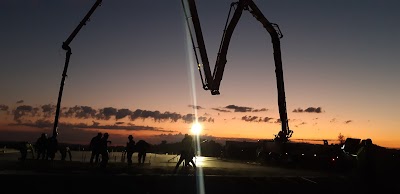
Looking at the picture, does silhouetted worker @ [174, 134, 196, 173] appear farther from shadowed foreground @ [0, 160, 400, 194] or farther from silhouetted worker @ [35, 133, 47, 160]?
silhouetted worker @ [35, 133, 47, 160]

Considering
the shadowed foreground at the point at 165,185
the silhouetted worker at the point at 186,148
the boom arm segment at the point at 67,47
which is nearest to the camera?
the shadowed foreground at the point at 165,185

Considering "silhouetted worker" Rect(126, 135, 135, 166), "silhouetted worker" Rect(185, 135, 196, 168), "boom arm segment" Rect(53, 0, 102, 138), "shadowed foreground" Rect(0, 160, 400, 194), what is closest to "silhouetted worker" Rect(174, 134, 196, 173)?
"silhouetted worker" Rect(185, 135, 196, 168)

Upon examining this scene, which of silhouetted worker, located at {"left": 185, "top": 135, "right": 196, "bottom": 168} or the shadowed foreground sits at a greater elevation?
silhouetted worker, located at {"left": 185, "top": 135, "right": 196, "bottom": 168}

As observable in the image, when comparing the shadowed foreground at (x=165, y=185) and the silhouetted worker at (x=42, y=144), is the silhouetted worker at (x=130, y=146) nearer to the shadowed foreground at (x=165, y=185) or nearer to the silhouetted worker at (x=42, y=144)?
the silhouetted worker at (x=42, y=144)

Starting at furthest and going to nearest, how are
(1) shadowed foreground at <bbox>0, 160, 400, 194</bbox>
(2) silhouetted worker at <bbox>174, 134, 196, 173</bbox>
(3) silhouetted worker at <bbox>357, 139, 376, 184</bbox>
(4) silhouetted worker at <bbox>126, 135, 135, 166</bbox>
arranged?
1. (4) silhouetted worker at <bbox>126, 135, 135, 166</bbox>
2. (2) silhouetted worker at <bbox>174, 134, 196, 173</bbox>
3. (3) silhouetted worker at <bbox>357, 139, 376, 184</bbox>
4. (1) shadowed foreground at <bbox>0, 160, 400, 194</bbox>

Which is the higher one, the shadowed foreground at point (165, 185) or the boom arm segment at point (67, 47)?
the boom arm segment at point (67, 47)

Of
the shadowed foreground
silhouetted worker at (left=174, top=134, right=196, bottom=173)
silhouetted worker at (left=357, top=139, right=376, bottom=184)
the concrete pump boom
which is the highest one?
the concrete pump boom

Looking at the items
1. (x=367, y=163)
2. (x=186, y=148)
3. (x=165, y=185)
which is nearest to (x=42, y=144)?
(x=186, y=148)

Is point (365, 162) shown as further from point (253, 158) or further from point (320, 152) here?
point (253, 158)

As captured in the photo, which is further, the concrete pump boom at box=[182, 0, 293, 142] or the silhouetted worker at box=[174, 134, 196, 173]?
the concrete pump boom at box=[182, 0, 293, 142]

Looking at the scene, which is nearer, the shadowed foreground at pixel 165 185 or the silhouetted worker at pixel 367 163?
the shadowed foreground at pixel 165 185

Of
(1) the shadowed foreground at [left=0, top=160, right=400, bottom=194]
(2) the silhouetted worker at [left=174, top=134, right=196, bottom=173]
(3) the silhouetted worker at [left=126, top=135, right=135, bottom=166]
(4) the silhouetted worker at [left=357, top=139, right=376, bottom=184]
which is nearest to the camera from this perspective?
(1) the shadowed foreground at [left=0, top=160, right=400, bottom=194]

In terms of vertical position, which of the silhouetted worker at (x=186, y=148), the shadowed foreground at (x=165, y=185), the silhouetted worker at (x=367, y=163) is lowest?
the shadowed foreground at (x=165, y=185)

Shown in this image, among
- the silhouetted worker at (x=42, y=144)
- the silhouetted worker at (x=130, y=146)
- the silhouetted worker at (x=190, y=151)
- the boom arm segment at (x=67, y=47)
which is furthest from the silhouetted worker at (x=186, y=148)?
the boom arm segment at (x=67, y=47)
